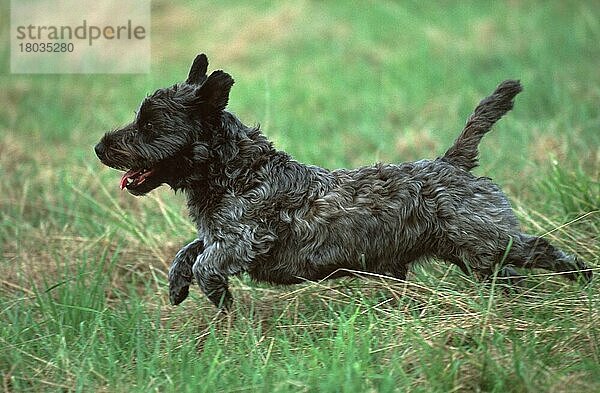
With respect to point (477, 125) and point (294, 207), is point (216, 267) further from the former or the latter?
point (477, 125)

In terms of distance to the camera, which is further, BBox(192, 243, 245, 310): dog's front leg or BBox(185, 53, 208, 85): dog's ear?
BBox(185, 53, 208, 85): dog's ear

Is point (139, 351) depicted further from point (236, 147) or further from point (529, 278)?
point (529, 278)

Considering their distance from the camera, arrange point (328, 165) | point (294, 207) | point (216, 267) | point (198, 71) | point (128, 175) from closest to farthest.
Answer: point (216, 267)
point (294, 207)
point (128, 175)
point (198, 71)
point (328, 165)

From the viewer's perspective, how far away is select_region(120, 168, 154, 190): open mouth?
5031mm

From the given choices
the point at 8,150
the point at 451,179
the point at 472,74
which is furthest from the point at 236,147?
the point at 472,74

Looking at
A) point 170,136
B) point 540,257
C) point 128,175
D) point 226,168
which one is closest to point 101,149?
point 128,175

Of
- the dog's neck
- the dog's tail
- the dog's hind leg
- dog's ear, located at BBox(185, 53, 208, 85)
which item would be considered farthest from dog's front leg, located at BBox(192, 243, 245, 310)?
the dog's hind leg

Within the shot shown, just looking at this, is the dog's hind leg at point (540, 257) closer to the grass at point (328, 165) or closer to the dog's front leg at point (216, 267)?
the grass at point (328, 165)

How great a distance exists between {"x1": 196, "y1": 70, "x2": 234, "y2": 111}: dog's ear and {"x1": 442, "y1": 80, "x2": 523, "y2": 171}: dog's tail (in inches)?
49.4

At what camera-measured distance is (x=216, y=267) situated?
4859mm

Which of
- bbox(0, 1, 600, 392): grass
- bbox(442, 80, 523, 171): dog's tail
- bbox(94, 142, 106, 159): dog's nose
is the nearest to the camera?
bbox(0, 1, 600, 392): grass

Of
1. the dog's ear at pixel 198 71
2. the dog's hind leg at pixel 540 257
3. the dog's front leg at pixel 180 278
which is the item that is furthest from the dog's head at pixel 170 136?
the dog's hind leg at pixel 540 257

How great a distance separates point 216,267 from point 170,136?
74 centimetres

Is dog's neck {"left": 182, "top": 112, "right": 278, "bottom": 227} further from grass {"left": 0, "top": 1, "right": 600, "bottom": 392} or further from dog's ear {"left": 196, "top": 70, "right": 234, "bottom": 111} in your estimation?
grass {"left": 0, "top": 1, "right": 600, "bottom": 392}
